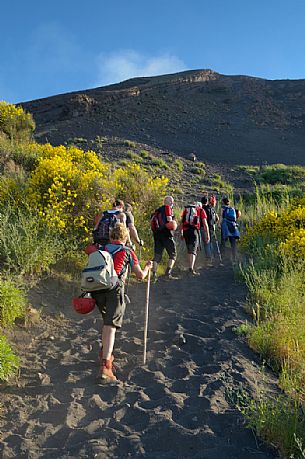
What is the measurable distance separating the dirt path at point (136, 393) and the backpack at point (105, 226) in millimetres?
1093

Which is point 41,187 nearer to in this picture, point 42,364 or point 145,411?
point 42,364

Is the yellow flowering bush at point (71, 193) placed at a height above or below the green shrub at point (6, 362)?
above

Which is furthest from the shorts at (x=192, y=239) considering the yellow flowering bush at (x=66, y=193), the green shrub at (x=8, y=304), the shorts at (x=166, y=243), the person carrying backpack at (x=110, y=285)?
the green shrub at (x=8, y=304)

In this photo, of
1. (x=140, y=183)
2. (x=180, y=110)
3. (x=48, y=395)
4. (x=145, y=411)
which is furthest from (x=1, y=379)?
(x=180, y=110)

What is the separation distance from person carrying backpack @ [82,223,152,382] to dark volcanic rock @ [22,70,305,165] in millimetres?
22688

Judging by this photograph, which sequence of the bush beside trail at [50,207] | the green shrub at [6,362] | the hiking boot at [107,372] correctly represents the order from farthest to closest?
the bush beside trail at [50,207] → the hiking boot at [107,372] → the green shrub at [6,362]

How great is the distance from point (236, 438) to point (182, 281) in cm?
466

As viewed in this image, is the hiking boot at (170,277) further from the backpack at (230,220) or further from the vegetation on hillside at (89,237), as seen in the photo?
the backpack at (230,220)

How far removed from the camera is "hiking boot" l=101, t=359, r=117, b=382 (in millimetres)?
4039

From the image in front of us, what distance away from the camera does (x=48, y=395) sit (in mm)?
3850

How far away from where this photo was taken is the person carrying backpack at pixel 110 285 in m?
4.00

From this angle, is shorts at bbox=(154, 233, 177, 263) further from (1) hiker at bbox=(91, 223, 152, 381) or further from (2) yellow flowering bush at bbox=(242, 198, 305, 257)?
(1) hiker at bbox=(91, 223, 152, 381)

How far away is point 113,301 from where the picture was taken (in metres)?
4.19

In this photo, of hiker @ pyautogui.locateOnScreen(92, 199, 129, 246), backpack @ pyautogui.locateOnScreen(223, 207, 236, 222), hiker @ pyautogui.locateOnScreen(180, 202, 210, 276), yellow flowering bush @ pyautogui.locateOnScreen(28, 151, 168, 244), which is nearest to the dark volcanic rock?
yellow flowering bush @ pyautogui.locateOnScreen(28, 151, 168, 244)
